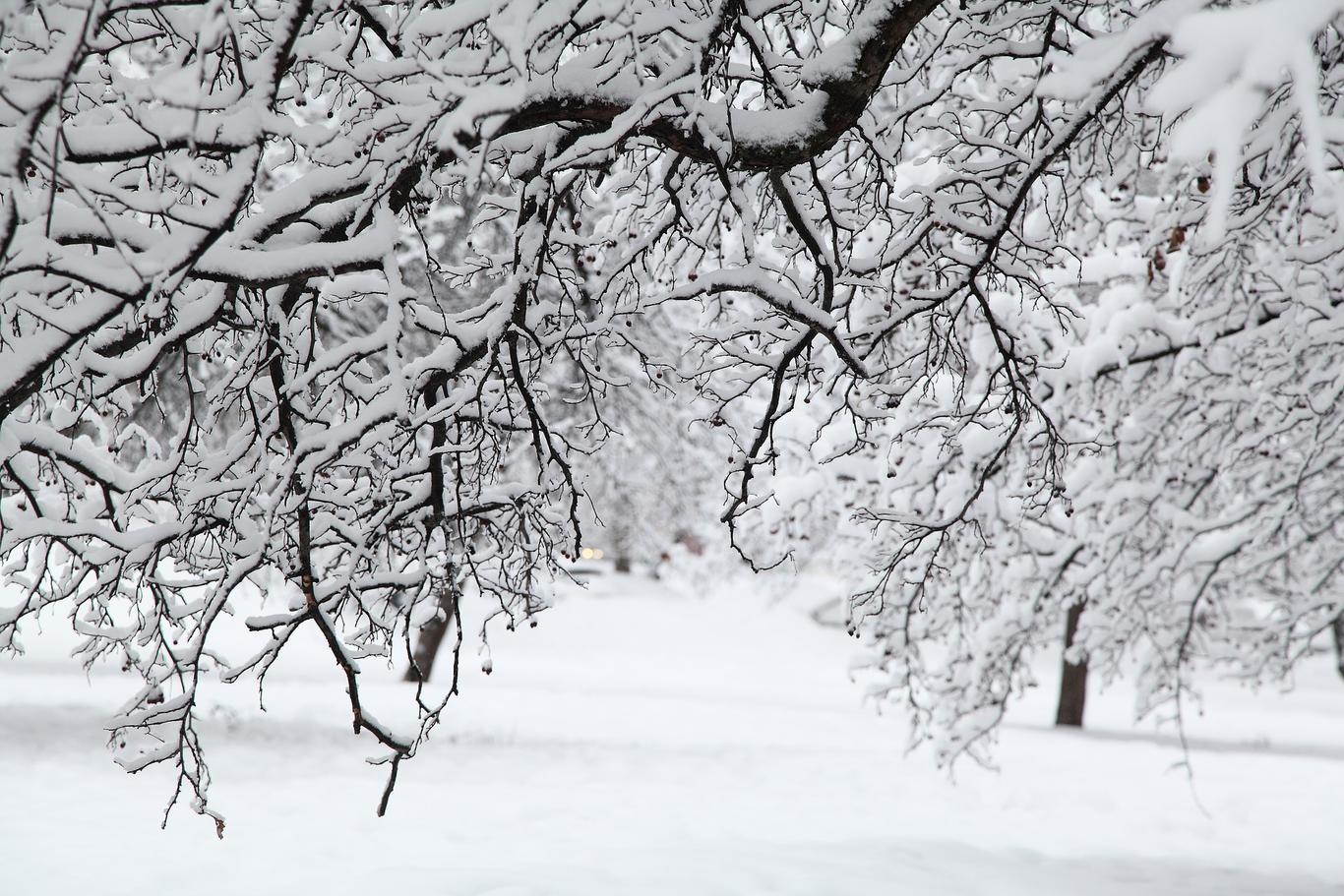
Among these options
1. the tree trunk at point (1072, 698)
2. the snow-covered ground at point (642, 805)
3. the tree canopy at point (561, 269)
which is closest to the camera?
the tree canopy at point (561, 269)

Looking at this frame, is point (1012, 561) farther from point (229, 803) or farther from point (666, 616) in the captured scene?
point (666, 616)

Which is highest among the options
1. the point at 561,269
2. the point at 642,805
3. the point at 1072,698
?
the point at 561,269

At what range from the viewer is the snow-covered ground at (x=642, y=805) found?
468cm

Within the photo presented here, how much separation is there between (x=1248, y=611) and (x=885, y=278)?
2347cm

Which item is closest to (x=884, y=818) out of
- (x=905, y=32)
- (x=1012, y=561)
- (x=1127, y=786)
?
(x=1012, y=561)

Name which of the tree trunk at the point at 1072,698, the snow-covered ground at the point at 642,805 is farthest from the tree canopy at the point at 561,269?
the tree trunk at the point at 1072,698

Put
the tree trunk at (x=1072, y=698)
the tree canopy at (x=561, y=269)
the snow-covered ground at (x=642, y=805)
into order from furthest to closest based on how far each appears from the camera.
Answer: the tree trunk at (x=1072, y=698) < the snow-covered ground at (x=642, y=805) < the tree canopy at (x=561, y=269)

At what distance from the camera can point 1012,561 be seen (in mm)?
8328

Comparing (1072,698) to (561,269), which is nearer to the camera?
(561,269)

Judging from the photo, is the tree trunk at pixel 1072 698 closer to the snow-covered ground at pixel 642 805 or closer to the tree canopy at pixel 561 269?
the snow-covered ground at pixel 642 805

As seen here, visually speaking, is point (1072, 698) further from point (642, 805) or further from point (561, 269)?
point (561, 269)

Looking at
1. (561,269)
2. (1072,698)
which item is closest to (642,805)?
(561,269)

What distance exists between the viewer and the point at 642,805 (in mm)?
7199

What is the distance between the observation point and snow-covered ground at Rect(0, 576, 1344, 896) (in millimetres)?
4680
